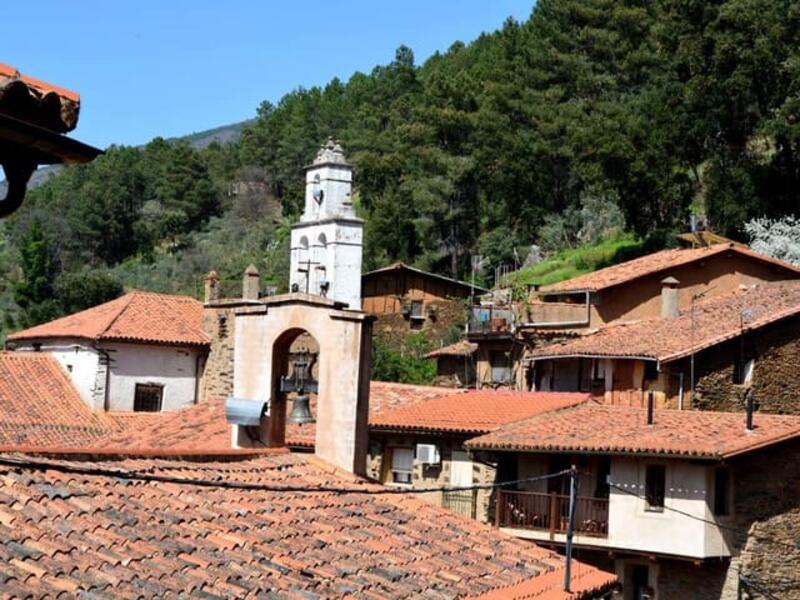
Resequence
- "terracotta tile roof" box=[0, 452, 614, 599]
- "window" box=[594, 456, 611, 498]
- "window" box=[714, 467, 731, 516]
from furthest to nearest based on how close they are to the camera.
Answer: "window" box=[594, 456, 611, 498] < "window" box=[714, 467, 731, 516] < "terracotta tile roof" box=[0, 452, 614, 599]

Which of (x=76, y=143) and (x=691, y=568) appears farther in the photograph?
(x=691, y=568)

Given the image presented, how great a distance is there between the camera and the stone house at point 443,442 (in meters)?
32.2

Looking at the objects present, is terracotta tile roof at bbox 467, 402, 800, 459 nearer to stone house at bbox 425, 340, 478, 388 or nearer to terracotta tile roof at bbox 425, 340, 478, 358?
terracotta tile roof at bbox 425, 340, 478, 358

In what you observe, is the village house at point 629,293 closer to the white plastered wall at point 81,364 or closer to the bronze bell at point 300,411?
the white plastered wall at point 81,364

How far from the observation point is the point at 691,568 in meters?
28.4

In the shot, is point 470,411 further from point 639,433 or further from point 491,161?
point 491,161

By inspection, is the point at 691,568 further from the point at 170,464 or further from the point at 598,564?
the point at 170,464

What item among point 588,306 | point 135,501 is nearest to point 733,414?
point 588,306

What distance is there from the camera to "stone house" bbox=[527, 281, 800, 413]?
3198 centimetres

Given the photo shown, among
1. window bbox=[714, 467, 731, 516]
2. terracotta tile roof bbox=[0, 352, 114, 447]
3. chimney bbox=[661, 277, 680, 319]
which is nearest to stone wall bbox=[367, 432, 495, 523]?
window bbox=[714, 467, 731, 516]

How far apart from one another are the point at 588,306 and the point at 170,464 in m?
27.9

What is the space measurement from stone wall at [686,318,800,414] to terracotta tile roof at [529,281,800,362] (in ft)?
1.42

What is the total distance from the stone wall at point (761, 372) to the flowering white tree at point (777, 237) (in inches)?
493

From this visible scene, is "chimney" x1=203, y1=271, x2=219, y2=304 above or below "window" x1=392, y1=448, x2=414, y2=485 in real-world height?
above
